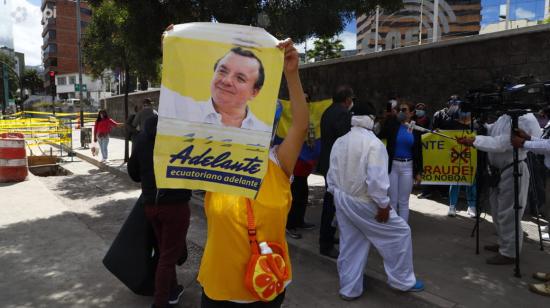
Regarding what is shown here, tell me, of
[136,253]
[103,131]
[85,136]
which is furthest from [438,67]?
[85,136]

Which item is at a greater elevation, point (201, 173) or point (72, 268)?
point (201, 173)

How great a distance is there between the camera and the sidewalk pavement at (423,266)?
13.4ft

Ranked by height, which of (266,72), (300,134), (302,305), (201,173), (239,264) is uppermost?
(266,72)

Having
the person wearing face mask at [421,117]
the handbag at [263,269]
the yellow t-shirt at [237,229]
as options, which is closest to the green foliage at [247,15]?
the person wearing face mask at [421,117]

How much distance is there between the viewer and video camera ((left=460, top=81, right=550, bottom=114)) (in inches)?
159

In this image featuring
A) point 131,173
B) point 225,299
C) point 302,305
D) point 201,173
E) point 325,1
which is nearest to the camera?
point 201,173

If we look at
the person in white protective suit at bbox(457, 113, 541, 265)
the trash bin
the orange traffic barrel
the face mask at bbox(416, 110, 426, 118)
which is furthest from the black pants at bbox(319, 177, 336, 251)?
the trash bin

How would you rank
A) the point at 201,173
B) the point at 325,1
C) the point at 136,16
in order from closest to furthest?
1. the point at 201,173
2. the point at 325,1
3. the point at 136,16

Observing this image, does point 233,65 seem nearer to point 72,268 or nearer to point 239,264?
point 239,264

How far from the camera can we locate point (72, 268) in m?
5.01

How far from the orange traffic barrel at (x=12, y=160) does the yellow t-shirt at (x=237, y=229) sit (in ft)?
32.4

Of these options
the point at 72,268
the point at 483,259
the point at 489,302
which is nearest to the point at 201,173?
the point at 489,302

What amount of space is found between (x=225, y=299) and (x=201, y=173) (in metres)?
0.65

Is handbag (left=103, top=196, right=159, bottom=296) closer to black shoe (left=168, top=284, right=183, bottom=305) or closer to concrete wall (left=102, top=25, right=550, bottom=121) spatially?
black shoe (left=168, top=284, right=183, bottom=305)
